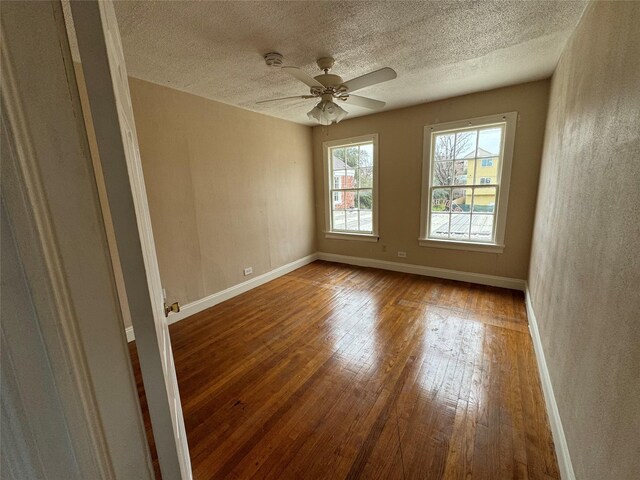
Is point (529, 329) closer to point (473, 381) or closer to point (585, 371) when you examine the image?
point (473, 381)

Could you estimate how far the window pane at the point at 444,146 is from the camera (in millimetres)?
3686

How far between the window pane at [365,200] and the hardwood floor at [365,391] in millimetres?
1879

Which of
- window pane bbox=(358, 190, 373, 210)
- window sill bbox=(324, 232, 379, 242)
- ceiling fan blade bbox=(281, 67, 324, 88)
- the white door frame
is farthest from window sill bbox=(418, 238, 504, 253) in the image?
the white door frame

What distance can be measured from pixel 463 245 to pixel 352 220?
1.84 m

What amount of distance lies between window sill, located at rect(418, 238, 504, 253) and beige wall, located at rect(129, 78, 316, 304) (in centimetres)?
218

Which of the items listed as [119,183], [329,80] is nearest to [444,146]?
[329,80]

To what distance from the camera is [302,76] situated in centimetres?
201

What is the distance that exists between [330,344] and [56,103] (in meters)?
2.39

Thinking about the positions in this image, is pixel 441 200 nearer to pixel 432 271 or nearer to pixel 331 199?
pixel 432 271

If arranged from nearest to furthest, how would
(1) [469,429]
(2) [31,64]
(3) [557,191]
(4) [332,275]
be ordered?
(2) [31,64] → (1) [469,429] → (3) [557,191] → (4) [332,275]

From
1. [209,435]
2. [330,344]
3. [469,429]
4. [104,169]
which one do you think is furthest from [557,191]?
[209,435]

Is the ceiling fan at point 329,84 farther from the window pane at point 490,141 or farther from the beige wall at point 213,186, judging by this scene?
the window pane at point 490,141

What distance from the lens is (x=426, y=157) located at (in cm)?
384

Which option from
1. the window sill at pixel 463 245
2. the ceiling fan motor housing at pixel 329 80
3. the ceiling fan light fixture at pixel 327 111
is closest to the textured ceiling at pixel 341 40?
the ceiling fan motor housing at pixel 329 80
